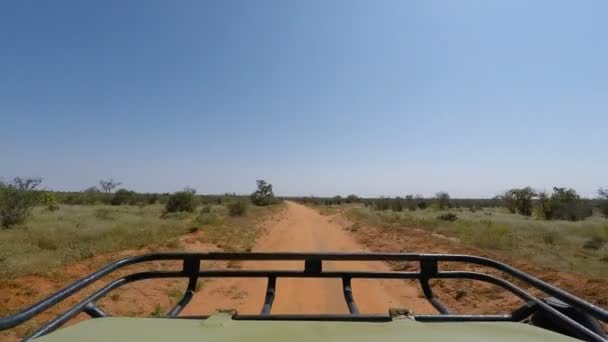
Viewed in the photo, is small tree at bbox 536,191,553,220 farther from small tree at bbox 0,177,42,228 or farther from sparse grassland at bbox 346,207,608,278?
small tree at bbox 0,177,42,228

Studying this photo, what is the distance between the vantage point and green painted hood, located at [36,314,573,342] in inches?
60.7

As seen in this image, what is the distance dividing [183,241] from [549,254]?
1419 centimetres

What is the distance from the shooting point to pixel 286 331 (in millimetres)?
1617

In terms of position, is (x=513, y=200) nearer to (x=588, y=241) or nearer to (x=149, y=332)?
(x=588, y=241)

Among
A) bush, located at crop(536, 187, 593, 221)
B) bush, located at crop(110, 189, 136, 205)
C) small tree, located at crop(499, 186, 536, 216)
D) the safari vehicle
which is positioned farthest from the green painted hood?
bush, located at crop(110, 189, 136, 205)

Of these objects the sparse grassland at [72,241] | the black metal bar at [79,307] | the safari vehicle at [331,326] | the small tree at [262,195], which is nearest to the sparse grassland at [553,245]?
the sparse grassland at [72,241]

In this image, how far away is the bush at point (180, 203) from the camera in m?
31.2

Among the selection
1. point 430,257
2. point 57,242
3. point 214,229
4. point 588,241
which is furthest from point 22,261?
point 588,241

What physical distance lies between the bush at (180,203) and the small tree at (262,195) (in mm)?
23142

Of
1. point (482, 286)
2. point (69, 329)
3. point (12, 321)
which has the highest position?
point (12, 321)

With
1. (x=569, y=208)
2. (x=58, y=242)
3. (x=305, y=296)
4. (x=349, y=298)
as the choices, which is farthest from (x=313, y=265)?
(x=569, y=208)

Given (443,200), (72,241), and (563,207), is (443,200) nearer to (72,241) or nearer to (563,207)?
(563,207)

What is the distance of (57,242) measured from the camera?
1249cm

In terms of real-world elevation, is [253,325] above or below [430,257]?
below
